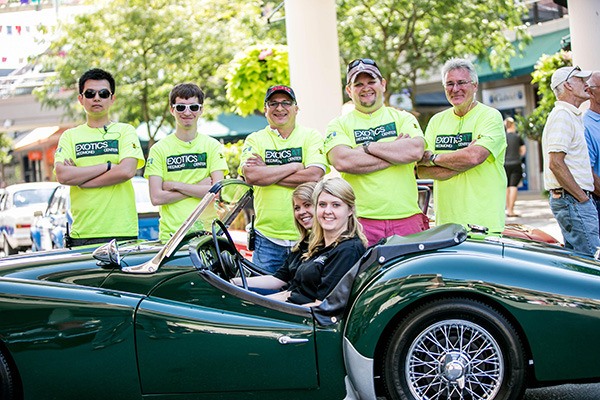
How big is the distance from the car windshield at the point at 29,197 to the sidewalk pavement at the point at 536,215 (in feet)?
30.7

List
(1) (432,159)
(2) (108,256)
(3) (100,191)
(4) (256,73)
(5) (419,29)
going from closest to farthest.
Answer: (2) (108,256), (1) (432,159), (3) (100,191), (4) (256,73), (5) (419,29)

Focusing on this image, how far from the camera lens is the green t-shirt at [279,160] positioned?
605 cm

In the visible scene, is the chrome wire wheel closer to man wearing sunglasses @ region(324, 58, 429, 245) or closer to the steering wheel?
the steering wheel

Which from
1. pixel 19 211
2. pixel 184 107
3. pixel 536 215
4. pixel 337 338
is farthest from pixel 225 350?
pixel 536 215

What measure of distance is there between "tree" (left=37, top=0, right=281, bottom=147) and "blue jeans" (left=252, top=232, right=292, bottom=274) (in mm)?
15367

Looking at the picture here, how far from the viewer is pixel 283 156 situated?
20.1ft

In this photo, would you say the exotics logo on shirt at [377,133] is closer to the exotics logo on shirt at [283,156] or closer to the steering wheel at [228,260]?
the exotics logo on shirt at [283,156]

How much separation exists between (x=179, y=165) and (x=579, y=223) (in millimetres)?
2937

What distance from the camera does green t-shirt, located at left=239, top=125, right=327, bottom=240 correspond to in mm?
6051

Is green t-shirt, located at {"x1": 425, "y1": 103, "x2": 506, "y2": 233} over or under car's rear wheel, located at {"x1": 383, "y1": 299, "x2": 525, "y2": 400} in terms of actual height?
over

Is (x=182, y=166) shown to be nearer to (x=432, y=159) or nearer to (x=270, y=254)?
(x=270, y=254)

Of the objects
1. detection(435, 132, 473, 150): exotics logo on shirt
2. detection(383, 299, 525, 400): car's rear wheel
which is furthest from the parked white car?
detection(383, 299, 525, 400): car's rear wheel

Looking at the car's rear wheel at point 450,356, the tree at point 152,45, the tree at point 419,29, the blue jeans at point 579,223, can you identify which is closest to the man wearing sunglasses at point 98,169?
the car's rear wheel at point 450,356

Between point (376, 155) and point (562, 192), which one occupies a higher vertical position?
point (376, 155)
